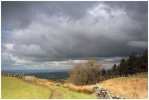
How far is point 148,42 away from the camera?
33.1 feet

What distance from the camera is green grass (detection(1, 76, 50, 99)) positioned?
32.8 ft

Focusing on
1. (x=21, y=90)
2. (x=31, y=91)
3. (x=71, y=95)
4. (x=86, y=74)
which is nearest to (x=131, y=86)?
(x=71, y=95)

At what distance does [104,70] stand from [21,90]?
104 inches

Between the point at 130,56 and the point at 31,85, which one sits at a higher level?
the point at 130,56

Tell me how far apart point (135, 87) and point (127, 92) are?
27 cm

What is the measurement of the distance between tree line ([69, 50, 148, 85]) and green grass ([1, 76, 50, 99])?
4.23 feet

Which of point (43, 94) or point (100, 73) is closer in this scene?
point (43, 94)

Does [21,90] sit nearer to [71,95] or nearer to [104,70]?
[71,95]

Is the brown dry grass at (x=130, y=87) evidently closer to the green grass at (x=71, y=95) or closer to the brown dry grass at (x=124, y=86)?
the brown dry grass at (x=124, y=86)

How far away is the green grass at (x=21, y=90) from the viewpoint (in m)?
9.98

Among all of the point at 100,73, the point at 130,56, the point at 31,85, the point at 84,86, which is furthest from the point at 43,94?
the point at 130,56

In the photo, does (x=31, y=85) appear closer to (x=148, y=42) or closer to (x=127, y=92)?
(x=127, y=92)

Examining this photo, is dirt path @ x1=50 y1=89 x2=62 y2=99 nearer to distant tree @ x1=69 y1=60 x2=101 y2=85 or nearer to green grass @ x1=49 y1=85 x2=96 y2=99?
green grass @ x1=49 y1=85 x2=96 y2=99

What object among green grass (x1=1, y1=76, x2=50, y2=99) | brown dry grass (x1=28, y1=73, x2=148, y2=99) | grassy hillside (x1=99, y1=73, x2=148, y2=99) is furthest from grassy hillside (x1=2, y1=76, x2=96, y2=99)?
grassy hillside (x1=99, y1=73, x2=148, y2=99)
